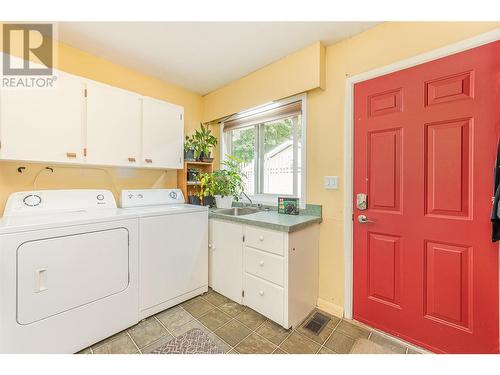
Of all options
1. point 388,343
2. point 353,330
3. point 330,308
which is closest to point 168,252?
point 330,308

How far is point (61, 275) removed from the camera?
4.51ft

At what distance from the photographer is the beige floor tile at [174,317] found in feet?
5.62

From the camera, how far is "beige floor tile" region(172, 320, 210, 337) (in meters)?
1.63

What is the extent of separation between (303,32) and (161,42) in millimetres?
1234

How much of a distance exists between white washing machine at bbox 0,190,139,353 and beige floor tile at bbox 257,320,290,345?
3.35 ft

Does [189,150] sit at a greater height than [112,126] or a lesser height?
lesser

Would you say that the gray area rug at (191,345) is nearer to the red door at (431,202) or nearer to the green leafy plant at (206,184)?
the red door at (431,202)

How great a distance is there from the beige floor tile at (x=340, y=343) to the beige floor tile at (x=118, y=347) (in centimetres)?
136

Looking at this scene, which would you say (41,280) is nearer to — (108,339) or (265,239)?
(108,339)

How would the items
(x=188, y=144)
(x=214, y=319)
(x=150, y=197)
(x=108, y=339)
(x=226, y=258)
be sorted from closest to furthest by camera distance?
1. (x=108, y=339)
2. (x=214, y=319)
3. (x=226, y=258)
4. (x=150, y=197)
5. (x=188, y=144)

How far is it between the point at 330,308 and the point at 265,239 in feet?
2.85

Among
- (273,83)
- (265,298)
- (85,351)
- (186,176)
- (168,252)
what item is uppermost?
(273,83)

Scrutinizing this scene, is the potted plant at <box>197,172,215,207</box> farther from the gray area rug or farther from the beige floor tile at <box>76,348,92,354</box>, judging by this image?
the beige floor tile at <box>76,348,92,354</box>

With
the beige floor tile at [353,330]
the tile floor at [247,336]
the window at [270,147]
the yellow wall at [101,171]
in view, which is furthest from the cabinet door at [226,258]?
the yellow wall at [101,171]
